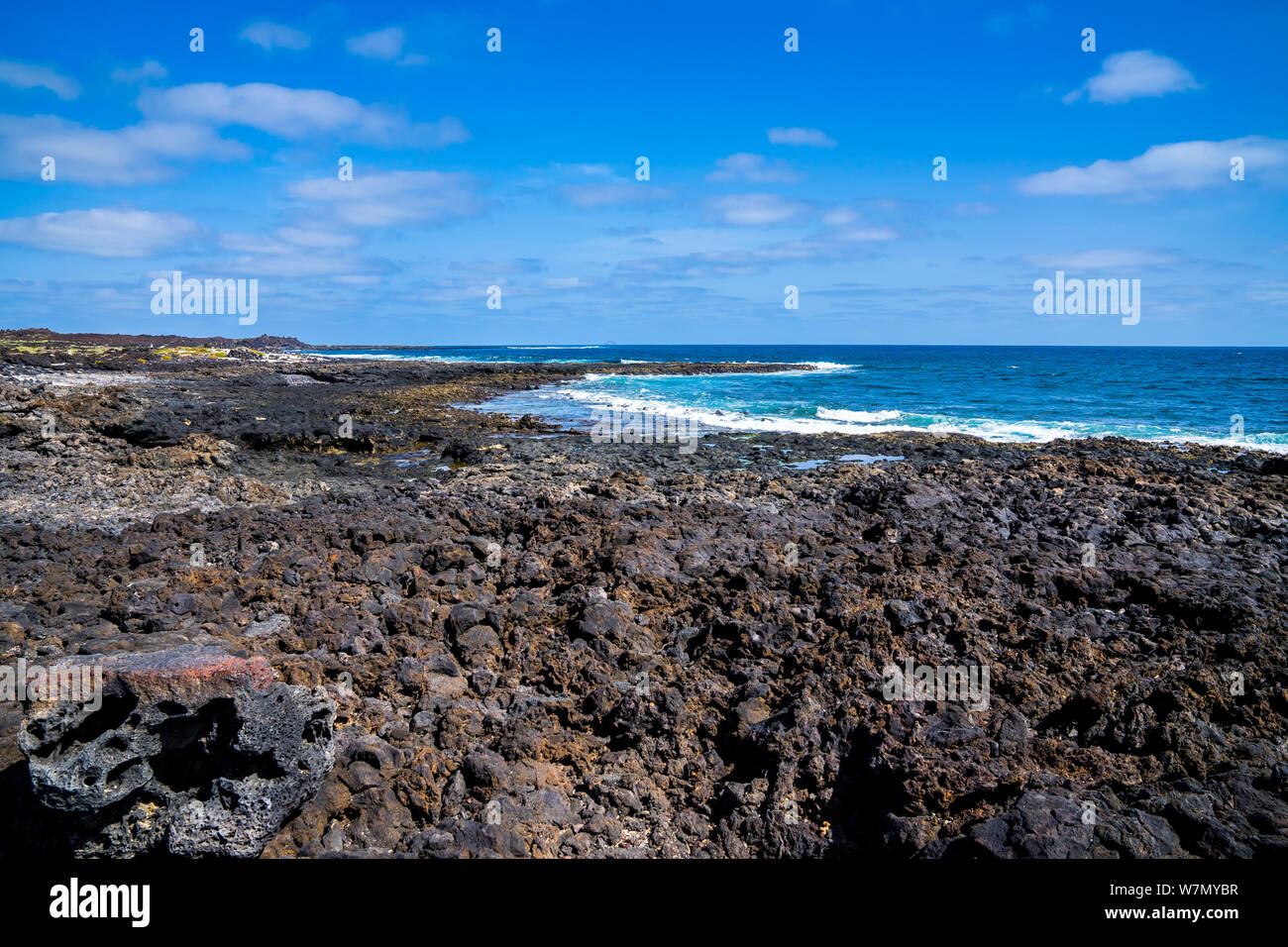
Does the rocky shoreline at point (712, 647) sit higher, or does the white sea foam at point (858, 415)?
the white sea foam at point (858, 415)

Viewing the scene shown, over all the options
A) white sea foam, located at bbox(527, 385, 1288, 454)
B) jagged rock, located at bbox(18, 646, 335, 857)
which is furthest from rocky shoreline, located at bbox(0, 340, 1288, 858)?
white sea foam, located at bbox(527, 385, 1288, 454)

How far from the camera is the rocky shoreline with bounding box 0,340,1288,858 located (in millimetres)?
4324

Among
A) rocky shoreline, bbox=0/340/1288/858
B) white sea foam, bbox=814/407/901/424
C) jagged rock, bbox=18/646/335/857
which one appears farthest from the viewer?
white sea foam, bbox=814/407/901/424

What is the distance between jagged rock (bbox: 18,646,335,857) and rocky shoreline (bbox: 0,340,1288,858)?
0.17 m

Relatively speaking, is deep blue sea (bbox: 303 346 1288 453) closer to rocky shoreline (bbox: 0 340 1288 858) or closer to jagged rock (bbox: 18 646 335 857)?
rocky shoreline (bbox: 0 340 1288 858)

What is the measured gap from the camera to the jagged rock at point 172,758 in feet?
12.7

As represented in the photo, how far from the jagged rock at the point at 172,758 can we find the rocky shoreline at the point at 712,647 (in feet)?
0.55

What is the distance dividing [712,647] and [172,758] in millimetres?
4324

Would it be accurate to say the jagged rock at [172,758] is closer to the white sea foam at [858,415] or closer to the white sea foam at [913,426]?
the white sea foam at [913,426]

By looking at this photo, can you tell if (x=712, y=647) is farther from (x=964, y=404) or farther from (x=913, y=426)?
(x=964, y=404)

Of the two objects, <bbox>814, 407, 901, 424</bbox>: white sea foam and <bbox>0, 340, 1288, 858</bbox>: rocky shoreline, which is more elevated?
<bbox>814, 407, 901, 424</bbox>: white sea foam

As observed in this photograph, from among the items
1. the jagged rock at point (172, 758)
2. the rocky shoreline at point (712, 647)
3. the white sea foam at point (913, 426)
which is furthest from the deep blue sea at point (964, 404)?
the jagged rock at point (172, 758)
